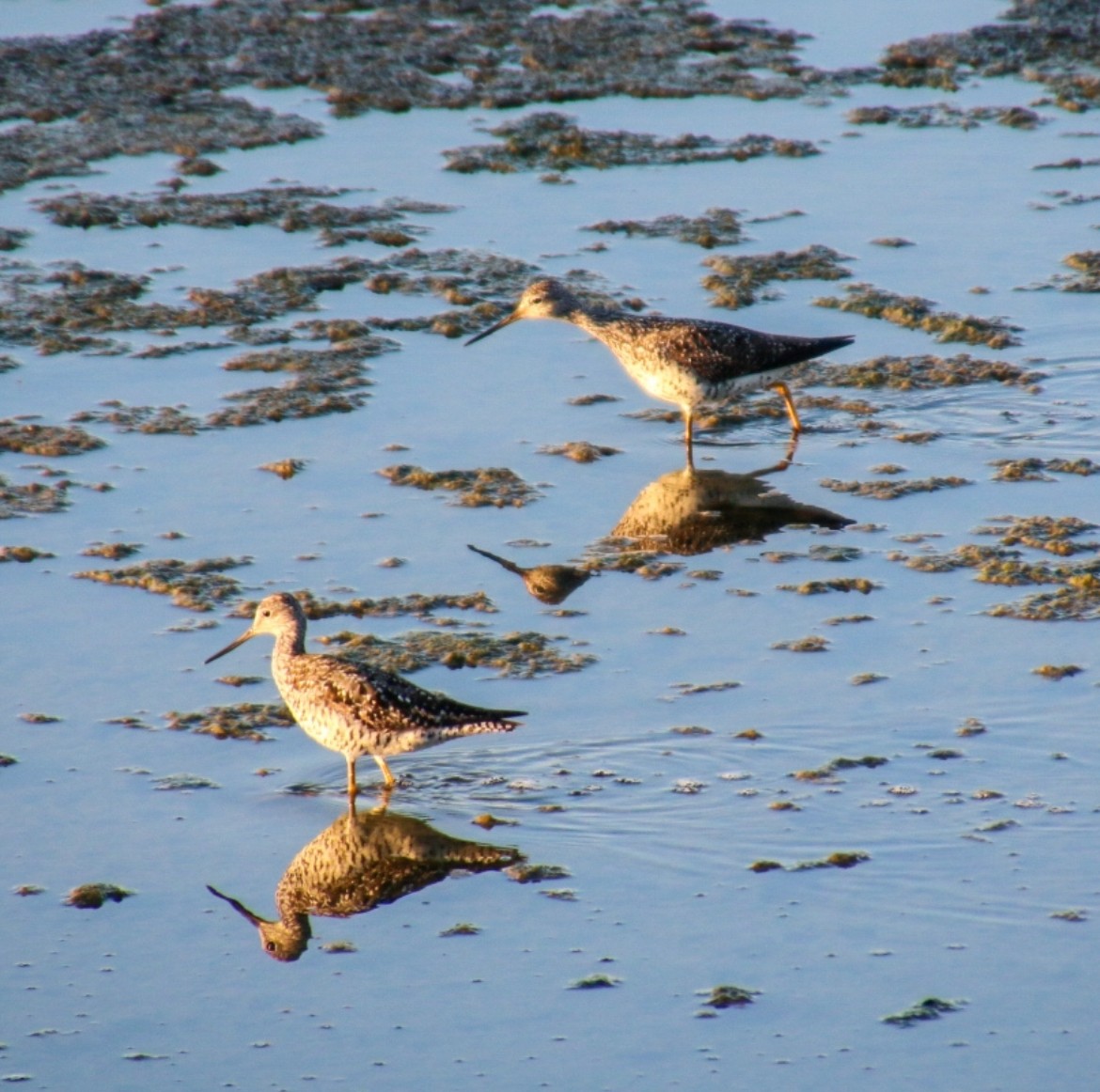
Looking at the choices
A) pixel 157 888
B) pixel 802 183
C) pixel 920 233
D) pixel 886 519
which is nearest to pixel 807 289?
pixel 920 233

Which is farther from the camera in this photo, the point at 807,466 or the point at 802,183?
the point at 802,183

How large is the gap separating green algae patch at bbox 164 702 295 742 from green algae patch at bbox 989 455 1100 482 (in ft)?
13.1

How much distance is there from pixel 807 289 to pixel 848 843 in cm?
628

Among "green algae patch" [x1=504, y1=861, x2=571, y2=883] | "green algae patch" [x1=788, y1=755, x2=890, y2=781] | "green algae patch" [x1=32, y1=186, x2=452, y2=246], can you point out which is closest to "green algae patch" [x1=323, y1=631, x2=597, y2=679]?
"green algae patch" [x1=788, y1=755, x2=890, y2=781]

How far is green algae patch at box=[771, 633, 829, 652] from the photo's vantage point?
25.9 ft

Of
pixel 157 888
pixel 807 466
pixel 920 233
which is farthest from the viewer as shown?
pixel 920 233

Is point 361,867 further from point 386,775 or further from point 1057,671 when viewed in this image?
point 1057,671

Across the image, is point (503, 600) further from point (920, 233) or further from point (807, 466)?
point (920, 233)

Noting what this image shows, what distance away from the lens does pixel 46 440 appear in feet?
32.8

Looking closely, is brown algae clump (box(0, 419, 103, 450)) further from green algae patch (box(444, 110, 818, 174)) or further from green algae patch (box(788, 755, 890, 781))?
green algae patch (box(444, 110, 818, 174))

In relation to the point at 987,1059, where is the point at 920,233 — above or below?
above

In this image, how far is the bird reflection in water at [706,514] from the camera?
29.8 feet

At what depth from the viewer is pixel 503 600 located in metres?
8.38

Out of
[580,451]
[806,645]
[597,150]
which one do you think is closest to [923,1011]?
[806,645]
